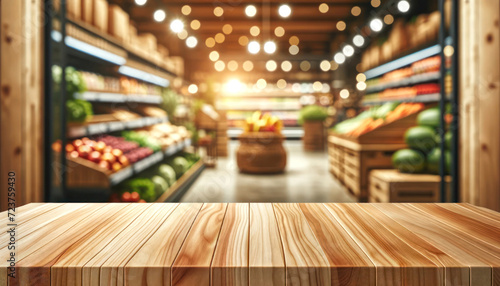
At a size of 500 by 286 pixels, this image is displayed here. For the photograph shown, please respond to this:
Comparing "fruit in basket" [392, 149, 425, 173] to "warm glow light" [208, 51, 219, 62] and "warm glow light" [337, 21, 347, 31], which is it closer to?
"warm glow light" [337, 21, 347, 31]

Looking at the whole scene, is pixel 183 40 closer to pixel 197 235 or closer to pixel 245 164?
pixel 245 164

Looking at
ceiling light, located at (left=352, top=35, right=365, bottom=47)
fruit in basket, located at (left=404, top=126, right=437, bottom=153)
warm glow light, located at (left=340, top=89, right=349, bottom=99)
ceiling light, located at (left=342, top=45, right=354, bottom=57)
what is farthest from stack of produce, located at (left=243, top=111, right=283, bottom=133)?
warm glow light, located at (left=340, top=89, right=349, bottom=99)

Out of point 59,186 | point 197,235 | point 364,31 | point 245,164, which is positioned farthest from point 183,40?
point 197,235

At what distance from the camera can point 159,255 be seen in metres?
0.96

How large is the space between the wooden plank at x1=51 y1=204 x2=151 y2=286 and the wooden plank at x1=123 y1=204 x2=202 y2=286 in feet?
0.35

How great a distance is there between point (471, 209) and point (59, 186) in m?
2.44

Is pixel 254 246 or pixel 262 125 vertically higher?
pixel 262 125

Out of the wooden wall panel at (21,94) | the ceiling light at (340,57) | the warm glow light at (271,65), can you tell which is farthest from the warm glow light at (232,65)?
the wooden wall panel at (21,94)

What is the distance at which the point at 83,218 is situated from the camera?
131 centimetres

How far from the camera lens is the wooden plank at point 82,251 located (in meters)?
0.89

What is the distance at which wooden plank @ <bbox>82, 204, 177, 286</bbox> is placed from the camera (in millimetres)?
888

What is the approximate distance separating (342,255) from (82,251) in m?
0.62

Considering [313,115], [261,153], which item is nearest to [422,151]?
[261,153]

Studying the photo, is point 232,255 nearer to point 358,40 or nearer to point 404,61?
point 404,61
